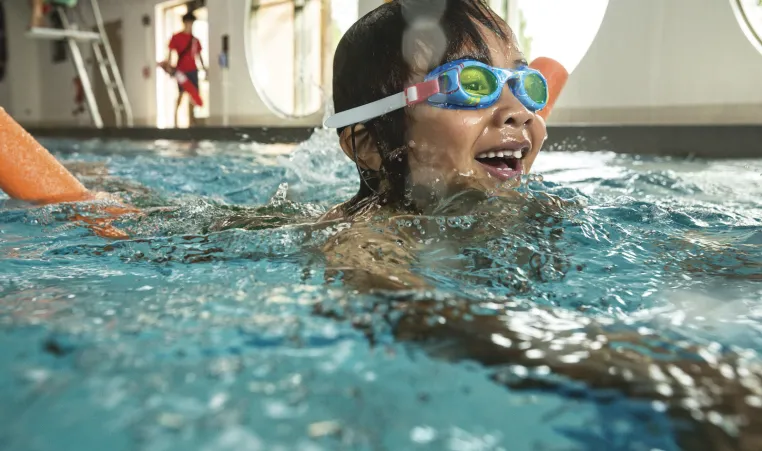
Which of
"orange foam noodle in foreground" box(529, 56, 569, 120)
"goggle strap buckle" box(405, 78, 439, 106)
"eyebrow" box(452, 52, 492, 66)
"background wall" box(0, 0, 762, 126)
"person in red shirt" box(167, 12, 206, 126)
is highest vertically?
"person in red shirt" box(167, 12, 206, 126)

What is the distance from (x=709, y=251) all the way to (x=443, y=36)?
Result: 98 centimetres

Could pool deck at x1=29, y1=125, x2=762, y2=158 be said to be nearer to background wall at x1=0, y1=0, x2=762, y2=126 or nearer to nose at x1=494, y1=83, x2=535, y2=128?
background wall at x1=0, y1=0, x2=762, y2=126

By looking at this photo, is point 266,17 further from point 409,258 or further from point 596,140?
point 409,258

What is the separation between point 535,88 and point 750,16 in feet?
21.9

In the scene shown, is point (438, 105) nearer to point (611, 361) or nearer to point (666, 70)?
point (611, 361)

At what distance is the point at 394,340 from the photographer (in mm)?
882

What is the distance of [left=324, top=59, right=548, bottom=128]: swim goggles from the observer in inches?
72.3

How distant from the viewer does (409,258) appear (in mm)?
1403

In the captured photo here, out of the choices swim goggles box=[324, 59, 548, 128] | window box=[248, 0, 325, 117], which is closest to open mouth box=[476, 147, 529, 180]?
swim goggles box=[324, 59, 548, 128]

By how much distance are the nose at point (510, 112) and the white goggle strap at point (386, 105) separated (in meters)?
0.20

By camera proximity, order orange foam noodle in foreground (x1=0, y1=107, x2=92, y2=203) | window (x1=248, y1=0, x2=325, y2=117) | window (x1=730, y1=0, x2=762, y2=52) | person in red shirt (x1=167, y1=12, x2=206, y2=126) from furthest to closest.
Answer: window (x1=248, y1=0, x2=325, y2=117) → person in red shirt (x1=167, y1=12, x2=206, y2=126) → window (x1=730, y1=0, x2=762, y2=52) → orange foam noodle in foreground (x1=0, y1=107, x2=92, y2=203)

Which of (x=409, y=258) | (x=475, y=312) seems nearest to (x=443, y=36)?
(x=409, y=258)

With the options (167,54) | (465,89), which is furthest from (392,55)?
(167,54)

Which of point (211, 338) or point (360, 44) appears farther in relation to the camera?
point (360, 44)
